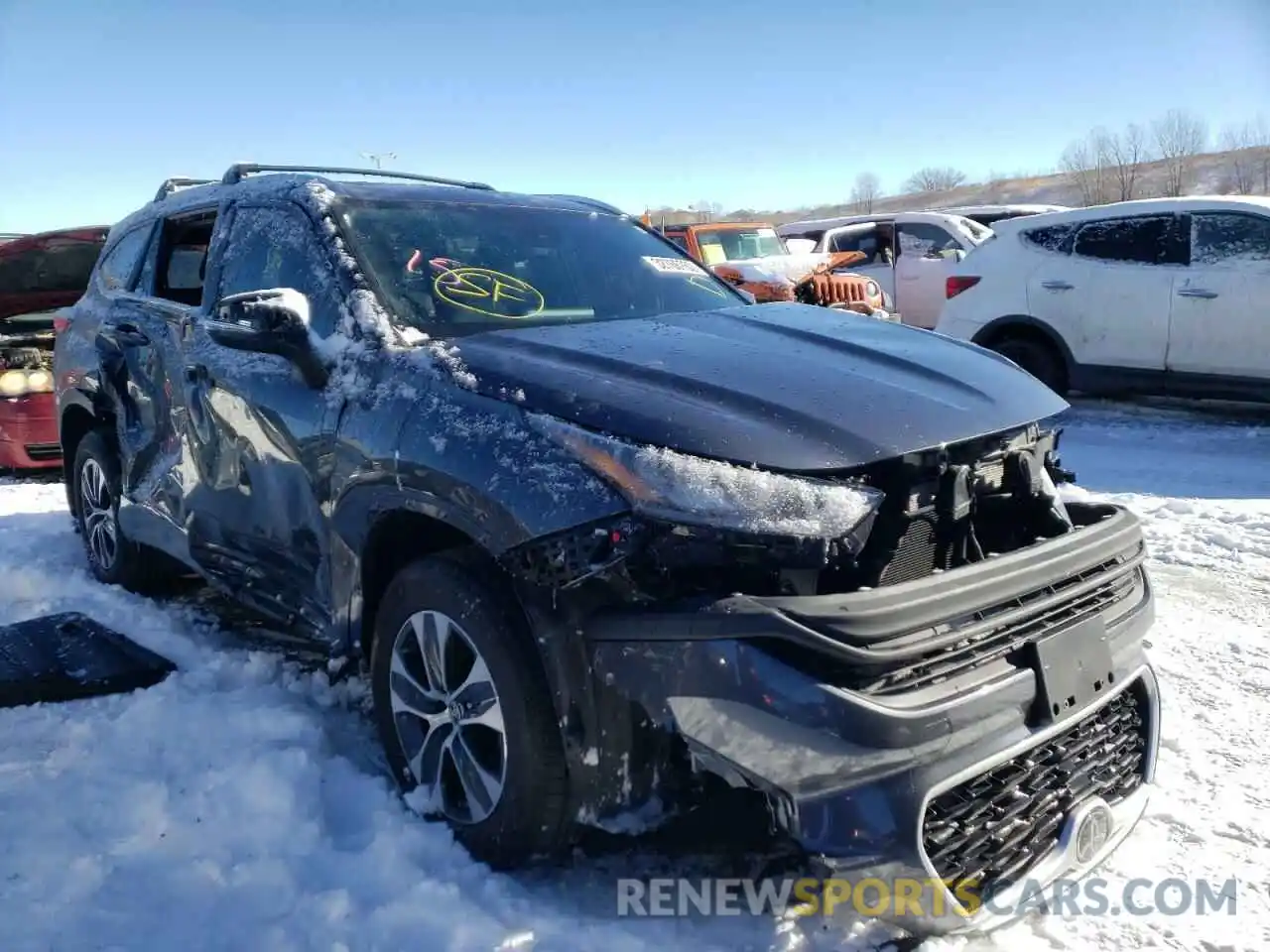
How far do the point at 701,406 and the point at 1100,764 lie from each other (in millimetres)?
1354

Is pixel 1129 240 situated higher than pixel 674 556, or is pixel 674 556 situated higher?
pixel 1129 240

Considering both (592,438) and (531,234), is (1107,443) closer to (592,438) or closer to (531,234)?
(531,234)

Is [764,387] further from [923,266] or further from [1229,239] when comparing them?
[923,266]

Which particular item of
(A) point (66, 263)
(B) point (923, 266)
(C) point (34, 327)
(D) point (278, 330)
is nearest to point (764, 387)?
(D) point (278, 330)

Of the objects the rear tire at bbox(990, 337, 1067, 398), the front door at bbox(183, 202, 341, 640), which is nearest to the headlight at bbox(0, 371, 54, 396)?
the front door at bbox(183, 202, 341, 640)

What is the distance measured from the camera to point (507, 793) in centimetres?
247

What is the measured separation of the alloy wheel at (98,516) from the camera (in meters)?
4.88

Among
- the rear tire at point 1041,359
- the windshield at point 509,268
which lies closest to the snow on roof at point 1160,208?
the rear tire at point 1041,359

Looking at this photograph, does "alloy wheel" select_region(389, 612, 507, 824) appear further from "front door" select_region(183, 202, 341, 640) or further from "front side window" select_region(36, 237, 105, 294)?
"front side window" select_region(36, 237, 105, 294)

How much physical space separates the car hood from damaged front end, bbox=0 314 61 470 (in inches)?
237

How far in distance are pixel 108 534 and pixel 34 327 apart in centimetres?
438

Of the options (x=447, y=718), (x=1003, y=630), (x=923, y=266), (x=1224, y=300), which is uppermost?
(x=923, y=266)

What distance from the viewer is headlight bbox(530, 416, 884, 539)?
7.14 ft

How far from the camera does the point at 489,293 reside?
3.28 m
